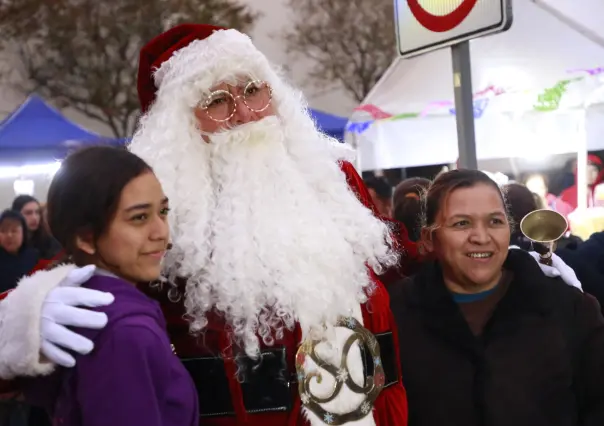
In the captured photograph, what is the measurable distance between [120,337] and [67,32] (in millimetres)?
17580

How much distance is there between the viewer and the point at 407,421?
202 centimetres

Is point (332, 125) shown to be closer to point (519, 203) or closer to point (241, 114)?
point (519, 203)

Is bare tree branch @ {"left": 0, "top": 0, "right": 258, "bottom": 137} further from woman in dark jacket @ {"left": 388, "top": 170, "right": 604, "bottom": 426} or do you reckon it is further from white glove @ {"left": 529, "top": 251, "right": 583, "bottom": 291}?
woman in dark jacket @ {"left": 388, "top": 170, "right": 604, "bottom": 426}

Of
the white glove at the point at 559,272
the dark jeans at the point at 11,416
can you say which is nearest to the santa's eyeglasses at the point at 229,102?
the white glove at the point at 559,272

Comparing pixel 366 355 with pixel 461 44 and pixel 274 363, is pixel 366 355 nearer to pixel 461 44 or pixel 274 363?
pixel 274 363

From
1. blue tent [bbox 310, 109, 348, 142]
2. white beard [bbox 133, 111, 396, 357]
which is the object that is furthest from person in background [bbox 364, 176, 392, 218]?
blue tent [bbox 310, 109, 348, 142]

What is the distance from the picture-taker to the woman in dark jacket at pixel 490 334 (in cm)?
194

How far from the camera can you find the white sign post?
2.50 meters

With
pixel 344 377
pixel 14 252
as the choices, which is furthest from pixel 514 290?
pixel 14 252

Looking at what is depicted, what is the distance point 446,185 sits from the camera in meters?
2.12

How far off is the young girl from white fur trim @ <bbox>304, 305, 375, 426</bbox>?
44cm

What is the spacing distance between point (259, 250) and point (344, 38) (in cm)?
1961

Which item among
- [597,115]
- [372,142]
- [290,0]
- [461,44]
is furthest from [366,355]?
[290,0]

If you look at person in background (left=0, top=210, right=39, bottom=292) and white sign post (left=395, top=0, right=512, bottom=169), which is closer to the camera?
white sign post (left=395, top=0, right=512, bottom=169)
